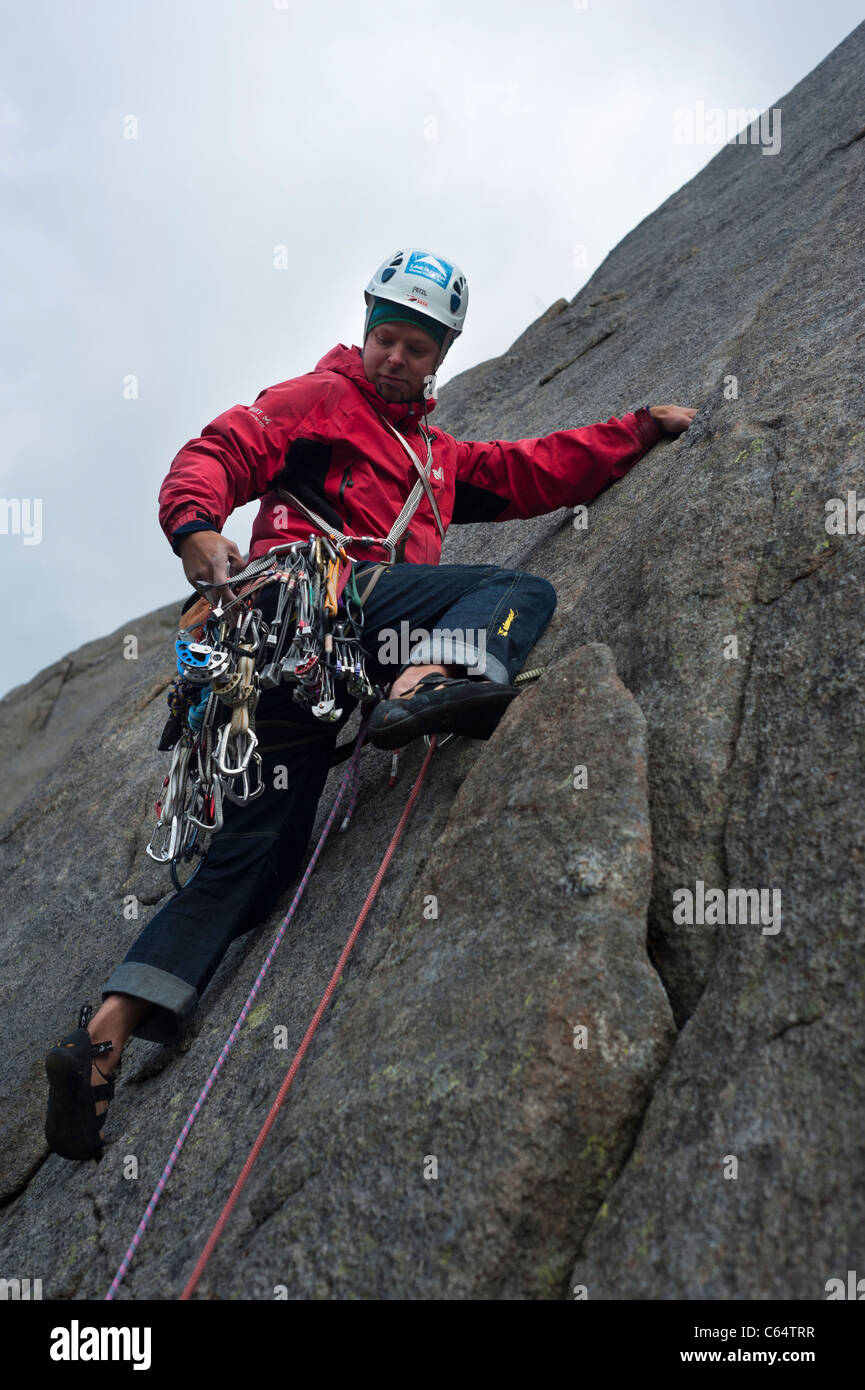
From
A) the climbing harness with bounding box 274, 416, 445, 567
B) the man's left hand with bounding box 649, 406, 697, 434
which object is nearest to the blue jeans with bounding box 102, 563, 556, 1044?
the climbing harness with bounding box 274, 416, 445, 567

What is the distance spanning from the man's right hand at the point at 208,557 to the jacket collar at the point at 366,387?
1.34m

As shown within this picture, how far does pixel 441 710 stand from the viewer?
3674 millimetres

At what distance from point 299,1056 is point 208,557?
6.55ft

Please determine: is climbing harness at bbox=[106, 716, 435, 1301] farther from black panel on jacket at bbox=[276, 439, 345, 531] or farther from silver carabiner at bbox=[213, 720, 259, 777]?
black panel on jacket at bbox=[276, 439, 345, 531]

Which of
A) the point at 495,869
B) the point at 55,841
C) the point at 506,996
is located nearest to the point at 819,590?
the point at 495,869

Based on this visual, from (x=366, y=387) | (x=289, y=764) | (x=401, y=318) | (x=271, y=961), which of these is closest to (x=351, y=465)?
(x=366, y=387)

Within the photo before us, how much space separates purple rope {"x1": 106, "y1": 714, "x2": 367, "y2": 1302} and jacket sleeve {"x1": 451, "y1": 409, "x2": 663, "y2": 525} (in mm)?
1739

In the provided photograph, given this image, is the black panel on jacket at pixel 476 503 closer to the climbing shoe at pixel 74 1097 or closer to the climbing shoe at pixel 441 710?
the climbing shoe at pixel 441 710

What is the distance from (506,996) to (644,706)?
4.05ft

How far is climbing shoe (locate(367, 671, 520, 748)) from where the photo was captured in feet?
11.6

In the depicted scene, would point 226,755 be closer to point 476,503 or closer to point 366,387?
point 366,387

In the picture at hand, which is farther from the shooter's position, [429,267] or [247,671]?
[429,267]

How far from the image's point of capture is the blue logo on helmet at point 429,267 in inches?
199

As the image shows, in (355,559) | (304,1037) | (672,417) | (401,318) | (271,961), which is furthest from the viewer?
(672,417)
